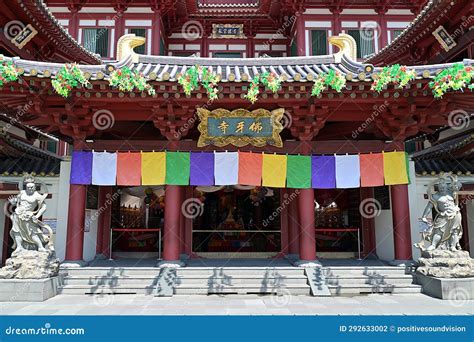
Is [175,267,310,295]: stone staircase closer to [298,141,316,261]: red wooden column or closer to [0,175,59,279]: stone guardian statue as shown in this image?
[298,141,316,261]: red wooden column

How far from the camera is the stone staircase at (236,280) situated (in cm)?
920

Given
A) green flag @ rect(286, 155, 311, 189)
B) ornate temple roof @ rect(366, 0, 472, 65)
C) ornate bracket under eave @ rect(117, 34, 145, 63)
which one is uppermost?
ornate temple roof @ rect(366, 0, 472, 65)

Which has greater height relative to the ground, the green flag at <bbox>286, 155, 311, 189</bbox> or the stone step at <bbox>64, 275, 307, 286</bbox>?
the green flag at <bbox>286, 155, 311, 189</bbox>

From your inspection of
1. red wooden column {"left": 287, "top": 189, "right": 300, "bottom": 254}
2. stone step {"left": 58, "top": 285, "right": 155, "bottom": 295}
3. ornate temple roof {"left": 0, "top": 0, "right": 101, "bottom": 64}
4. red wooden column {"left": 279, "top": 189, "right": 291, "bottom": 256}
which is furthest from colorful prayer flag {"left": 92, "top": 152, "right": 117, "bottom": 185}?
ornate temple roof {"left": 0, "top": 0, "right": 101, "bottom": 64}

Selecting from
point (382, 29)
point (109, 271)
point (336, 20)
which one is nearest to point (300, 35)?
point (336, 20)

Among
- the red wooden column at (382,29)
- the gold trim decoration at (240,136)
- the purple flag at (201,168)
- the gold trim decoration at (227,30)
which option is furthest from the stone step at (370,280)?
the gold trim decoration at (227,30)

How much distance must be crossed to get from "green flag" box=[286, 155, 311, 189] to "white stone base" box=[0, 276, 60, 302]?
665 cm

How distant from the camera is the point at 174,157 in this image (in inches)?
397

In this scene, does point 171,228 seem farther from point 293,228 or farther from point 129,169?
point 293,228

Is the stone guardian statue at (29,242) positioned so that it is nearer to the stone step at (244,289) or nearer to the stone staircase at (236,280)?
the stone staircase at (236,280)

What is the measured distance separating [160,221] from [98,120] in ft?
15.3

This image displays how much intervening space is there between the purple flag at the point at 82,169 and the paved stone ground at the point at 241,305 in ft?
10.1

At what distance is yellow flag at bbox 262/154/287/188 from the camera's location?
33.1 feet

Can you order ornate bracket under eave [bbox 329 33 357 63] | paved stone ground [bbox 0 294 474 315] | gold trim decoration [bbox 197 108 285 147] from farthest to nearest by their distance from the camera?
1. ornate bracket under eave [bbox 329 33 357 63]
2. gold trim decoration [bbox 197 108 285 147]
3. paved stone ground [bbox 0 294 474 315]
